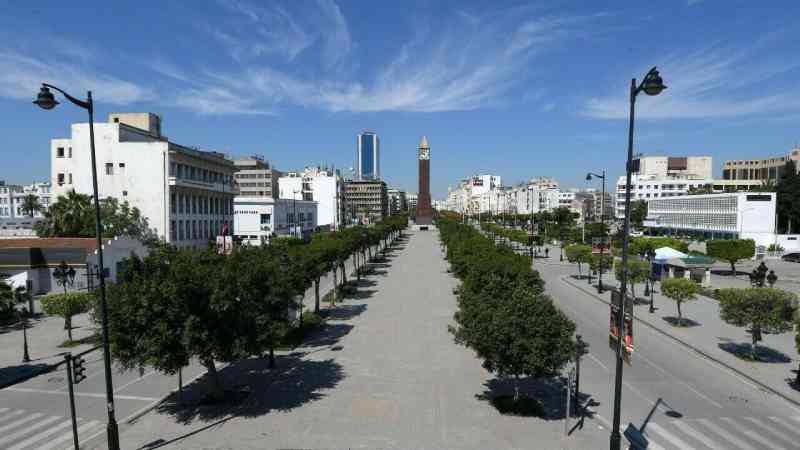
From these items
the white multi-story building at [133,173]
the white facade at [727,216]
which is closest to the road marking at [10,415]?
the white multi-story building at [133,173]

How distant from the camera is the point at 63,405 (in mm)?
18844

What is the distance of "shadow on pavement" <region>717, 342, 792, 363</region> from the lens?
23.6 m

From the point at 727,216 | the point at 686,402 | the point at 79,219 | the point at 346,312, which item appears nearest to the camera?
the point at 686,402

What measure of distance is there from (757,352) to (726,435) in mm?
12003

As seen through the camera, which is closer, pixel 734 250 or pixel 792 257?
pixel 734 250

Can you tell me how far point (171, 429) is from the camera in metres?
16.3

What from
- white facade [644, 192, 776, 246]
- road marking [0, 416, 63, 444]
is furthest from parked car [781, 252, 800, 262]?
road marking [0, 416, 63, 444]

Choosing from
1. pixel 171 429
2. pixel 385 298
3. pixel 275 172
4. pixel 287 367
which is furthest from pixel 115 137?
pixel 275 172

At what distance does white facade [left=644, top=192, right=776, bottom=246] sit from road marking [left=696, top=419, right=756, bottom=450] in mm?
77206

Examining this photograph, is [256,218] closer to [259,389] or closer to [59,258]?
[59,258]

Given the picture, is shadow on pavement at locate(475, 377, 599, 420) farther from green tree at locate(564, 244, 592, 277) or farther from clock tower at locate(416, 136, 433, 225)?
clock tower at locate(416, 136, 433, 225)

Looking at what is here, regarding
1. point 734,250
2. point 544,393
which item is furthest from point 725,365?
point 734,250

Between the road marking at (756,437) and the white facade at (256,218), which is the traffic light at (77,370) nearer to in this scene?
the road marking at (756,437)

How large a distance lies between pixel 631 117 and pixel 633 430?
34.9 feet
